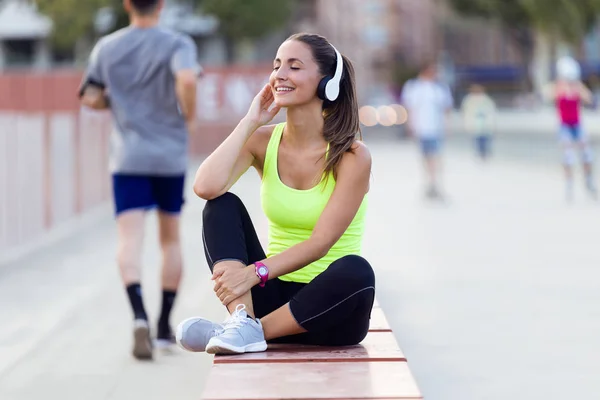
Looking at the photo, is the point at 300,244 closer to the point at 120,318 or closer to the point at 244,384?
the point at 244,384

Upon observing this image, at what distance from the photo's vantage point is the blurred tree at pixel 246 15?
4759 cm

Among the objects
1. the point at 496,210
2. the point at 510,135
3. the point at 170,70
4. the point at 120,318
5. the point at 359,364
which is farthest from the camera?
the point at 510,135

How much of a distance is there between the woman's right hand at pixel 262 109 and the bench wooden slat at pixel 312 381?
109 centimetres

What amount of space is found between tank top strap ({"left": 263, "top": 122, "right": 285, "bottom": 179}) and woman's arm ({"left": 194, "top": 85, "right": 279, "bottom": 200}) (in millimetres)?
71

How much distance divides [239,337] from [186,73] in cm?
242

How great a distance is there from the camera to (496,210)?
1473 cm

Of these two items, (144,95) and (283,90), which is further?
(144,95)

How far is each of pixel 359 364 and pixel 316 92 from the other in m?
1.07

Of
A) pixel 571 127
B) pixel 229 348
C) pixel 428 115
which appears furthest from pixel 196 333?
pixel 428 115

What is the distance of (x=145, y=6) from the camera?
246 inches

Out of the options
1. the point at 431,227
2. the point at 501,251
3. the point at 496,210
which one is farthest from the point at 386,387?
the point at 496,210

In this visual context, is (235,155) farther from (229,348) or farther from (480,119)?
(480,119)

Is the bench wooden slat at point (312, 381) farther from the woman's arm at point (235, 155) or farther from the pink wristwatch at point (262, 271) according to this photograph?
the woman's arm at point (235, 155)

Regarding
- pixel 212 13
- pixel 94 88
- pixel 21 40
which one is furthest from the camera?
pixel 21 40
